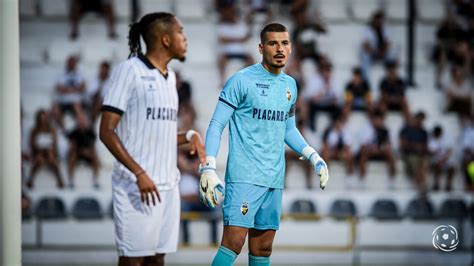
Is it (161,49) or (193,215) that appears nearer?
(161,49)

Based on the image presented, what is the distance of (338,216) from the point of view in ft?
38.5

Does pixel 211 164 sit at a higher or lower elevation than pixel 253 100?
lower

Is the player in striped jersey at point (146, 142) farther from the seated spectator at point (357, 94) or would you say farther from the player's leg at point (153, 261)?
the seated spectator at point (357, 94)

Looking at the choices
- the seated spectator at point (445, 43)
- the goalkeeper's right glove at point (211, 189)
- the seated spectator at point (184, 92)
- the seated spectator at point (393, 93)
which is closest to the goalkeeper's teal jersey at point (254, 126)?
the goalkeeper's right glove at point (211, 189)

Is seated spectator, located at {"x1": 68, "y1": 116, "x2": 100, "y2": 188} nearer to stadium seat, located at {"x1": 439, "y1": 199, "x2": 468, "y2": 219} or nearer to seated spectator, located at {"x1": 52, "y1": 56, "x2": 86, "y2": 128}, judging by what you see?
seated spectator, located at {"x1": 52, "y1": 56, "x2": 86, "y2": 128}

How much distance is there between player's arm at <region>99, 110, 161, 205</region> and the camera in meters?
5.60

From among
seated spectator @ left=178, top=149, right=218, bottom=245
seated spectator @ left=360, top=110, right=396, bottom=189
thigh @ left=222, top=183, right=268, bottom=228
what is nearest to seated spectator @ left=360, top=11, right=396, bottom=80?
seated spectator @ left=360, top=110, right=396, bottom=189

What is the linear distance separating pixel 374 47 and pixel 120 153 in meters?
8.72

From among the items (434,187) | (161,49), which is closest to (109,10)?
(434,187)

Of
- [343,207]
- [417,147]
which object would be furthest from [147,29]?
[417,147]

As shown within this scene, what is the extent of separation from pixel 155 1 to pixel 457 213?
17.2 ft

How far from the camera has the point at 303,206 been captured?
12352 mm

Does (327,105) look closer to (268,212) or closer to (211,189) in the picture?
(268,212)

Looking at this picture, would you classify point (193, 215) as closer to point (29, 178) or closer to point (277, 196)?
point (29, 178)
